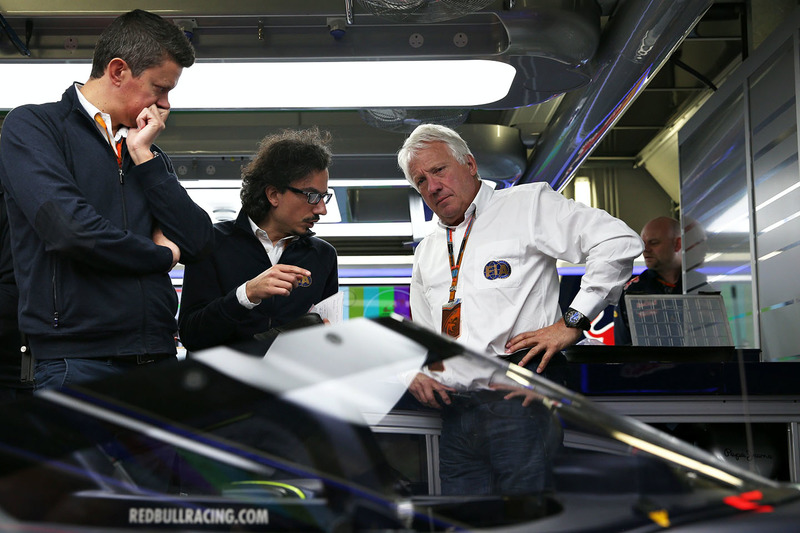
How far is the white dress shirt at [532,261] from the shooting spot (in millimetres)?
2168

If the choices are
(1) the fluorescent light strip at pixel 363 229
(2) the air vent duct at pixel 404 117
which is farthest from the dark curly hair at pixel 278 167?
(1) the fluorescent light strip at pixel 363 229

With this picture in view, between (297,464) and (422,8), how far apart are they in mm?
2619

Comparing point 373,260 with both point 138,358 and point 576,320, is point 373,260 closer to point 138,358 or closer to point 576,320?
point 576,320

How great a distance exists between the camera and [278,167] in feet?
8.29

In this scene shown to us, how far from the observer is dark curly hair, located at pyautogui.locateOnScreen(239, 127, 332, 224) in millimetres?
2502

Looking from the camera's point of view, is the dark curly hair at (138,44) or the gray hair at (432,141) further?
the gray hair at (432,141)

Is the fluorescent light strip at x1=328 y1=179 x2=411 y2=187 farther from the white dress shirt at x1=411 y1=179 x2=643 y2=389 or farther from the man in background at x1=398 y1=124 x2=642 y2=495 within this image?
the white dress shirt at x1=411 y1=179 x2=643 y2=389

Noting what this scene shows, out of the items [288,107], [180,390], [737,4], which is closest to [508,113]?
[737,4]

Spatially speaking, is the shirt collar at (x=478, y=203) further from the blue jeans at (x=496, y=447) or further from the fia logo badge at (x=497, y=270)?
the blue jeans at (x=496, y=447)

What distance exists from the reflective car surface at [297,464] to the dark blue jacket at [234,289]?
4.08ft

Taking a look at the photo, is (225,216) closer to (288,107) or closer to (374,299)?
(288,107)

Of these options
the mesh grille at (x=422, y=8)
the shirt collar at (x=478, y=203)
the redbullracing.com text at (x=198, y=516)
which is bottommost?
the redbullracing.com text at (x=198, y=516)

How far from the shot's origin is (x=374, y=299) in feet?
32.3

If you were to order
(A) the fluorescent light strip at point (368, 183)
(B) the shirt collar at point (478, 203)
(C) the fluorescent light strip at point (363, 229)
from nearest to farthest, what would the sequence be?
(B) the shirt collar at point (478, 203) < (A) the fluorescent light strip at point (368, 183) < (C) the fluorescent light strip at point (363, 229)
